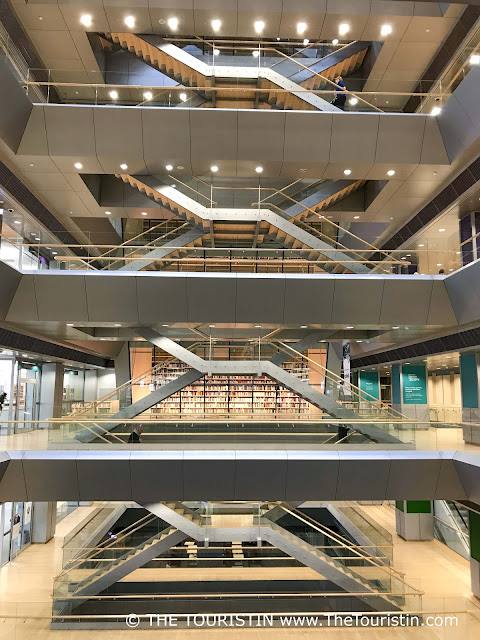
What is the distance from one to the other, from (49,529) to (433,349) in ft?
57.0

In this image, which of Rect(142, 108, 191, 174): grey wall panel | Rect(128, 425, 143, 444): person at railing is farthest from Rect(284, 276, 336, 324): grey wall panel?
Rect(128, 425, 143, 444): person at railing

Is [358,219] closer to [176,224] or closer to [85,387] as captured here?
[176,224]

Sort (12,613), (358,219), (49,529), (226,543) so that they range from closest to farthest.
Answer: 1. (12,613)
2. (226,543)
3. (358,219)
4. (49,529)

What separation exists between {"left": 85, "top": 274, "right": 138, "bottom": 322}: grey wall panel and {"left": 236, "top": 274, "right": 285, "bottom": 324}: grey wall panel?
2892 millimetres

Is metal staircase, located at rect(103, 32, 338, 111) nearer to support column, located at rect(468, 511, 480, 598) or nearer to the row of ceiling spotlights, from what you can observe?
the row of ceiling spotlights

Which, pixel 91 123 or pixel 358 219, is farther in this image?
Result: pixel 358 219

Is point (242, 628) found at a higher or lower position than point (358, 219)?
lower

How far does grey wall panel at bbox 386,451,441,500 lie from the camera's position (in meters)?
14.0

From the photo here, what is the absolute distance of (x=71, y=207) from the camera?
18.2 meters

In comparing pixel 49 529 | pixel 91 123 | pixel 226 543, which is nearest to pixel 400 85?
pixel 91 123

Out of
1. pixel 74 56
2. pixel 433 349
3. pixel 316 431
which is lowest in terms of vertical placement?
pixel 316 431

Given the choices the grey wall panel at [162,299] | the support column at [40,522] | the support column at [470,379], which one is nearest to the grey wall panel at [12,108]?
the grey wall panel at [162,299]

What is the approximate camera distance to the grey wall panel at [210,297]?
13992 millimetres

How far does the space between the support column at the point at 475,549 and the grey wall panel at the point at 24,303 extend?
48.6 ft
